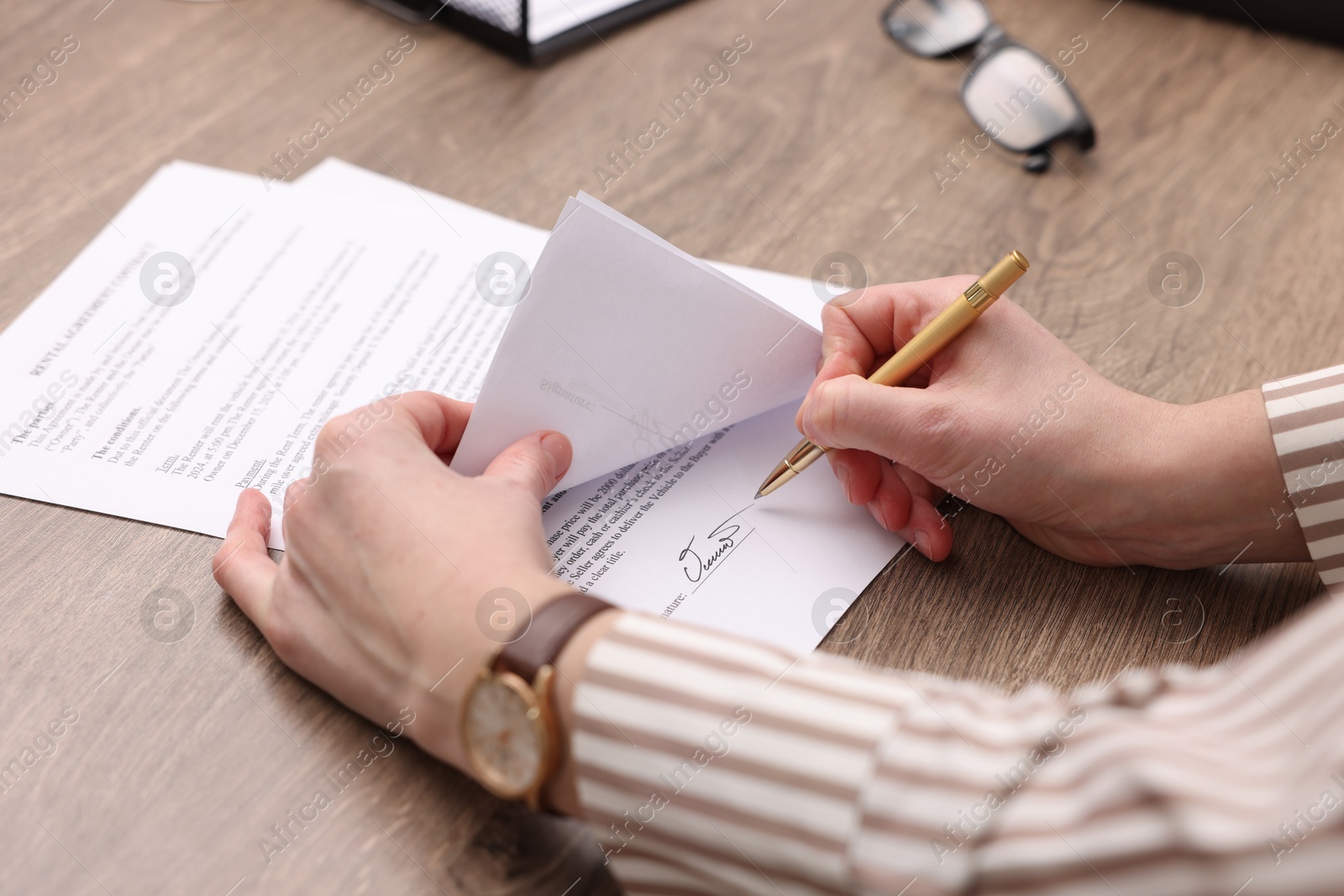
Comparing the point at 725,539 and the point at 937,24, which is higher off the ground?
the point at 937,24

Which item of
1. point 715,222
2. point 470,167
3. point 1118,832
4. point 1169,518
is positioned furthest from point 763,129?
point 1118,832

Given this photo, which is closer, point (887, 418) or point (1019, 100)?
point (887, 418)

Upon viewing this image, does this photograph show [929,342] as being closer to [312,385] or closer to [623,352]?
[623,352]

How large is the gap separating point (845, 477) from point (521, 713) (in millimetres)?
328

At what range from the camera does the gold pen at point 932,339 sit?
2.29ft

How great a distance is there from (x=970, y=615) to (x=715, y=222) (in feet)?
1.62

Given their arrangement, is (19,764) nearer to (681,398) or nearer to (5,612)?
(5,612)

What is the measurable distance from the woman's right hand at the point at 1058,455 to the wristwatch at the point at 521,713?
269 mm

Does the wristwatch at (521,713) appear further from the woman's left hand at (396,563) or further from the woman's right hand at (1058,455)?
the woman's right hand at (1058,455)

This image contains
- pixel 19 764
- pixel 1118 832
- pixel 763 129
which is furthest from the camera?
pixel 763 129

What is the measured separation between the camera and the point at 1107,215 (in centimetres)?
105

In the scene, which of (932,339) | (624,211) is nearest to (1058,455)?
(932,339)
